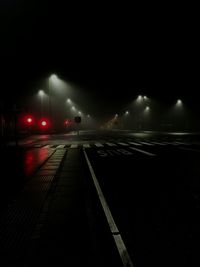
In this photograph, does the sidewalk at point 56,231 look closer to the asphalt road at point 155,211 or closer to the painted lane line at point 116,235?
the painted lane line at point 116,235

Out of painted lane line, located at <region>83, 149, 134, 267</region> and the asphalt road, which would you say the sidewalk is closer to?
painted lane line, located at <region>83, 149, 134, 267</region>

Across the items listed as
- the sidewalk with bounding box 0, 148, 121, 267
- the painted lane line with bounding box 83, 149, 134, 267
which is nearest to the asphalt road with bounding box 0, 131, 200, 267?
the painted lane line with bounding box 83, 149, 134, 267

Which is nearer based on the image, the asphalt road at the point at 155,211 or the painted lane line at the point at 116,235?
the painted lane line at the point at 116,235

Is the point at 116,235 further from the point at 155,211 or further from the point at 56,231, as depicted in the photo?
the point at 155,211

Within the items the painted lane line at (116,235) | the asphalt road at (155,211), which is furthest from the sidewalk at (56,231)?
the asphalt road at (155,211)

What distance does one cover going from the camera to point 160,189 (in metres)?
8.29

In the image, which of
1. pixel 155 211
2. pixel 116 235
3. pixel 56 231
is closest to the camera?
pixel 116 235

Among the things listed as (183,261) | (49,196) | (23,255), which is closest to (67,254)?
(23,255)

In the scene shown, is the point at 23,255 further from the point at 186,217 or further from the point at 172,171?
the point at 172,171

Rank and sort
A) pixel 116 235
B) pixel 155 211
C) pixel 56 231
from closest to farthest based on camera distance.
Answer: pixel 116 235 → pixel 56 231 → pixel 155 211

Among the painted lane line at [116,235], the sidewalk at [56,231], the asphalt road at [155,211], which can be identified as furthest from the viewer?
the asphalt road at [155,211]

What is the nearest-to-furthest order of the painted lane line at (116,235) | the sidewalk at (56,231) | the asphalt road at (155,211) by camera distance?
the painted lane line at (116,235) → the sidewalk at (56,231) → the asphalt road at (155,211)

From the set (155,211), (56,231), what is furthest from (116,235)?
(155,211)

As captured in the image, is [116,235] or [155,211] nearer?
[116,235]
